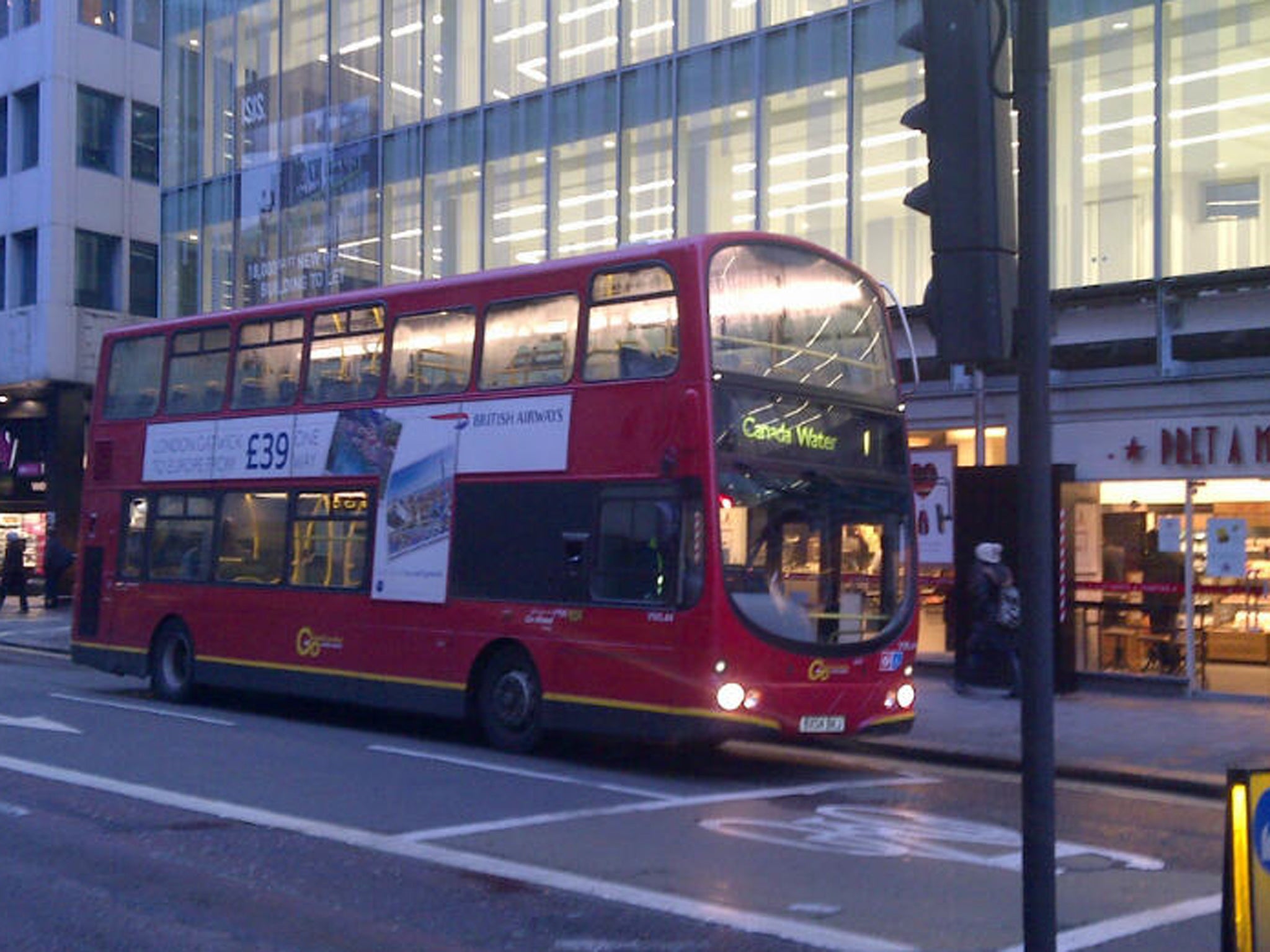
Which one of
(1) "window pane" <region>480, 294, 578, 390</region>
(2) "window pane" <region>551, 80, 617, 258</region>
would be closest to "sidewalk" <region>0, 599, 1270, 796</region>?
(1) "window pane" <region>480, 294, 578, 390</region>

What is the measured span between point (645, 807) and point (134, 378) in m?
10.1

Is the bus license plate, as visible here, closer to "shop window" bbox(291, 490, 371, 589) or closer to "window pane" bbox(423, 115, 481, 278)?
"shop window" bbox(291, 490, 371, 589)

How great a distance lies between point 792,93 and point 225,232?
13.9 metres

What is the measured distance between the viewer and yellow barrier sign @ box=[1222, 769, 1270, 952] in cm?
504

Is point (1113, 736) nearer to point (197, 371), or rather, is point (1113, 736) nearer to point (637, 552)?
point (637, 552)

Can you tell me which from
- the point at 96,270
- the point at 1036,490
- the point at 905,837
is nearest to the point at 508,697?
the point at 905,837

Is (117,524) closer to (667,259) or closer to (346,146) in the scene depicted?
(667,259)

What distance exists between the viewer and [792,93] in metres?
22.3

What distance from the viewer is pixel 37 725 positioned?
49.4 ft

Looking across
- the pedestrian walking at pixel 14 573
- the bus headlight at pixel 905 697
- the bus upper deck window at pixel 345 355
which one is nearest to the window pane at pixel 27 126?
the pedestrian walking at pixel 14 573

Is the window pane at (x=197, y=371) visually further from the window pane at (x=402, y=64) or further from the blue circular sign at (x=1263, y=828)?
the blue circular sign at (x=1263, y=828)

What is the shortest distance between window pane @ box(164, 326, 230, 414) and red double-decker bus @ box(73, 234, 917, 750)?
0.20m

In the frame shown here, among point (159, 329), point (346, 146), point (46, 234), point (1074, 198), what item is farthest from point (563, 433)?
point (46, 234)

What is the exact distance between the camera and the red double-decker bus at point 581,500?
12.6 meters
